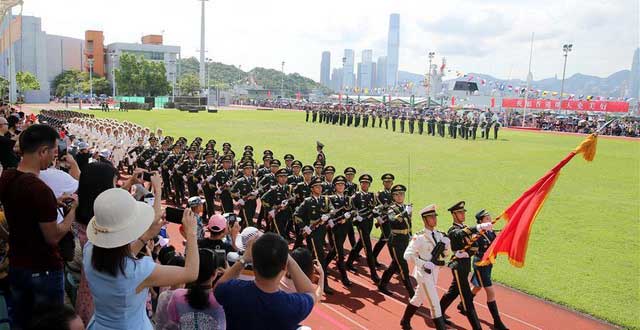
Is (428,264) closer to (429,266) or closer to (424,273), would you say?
(429,266)

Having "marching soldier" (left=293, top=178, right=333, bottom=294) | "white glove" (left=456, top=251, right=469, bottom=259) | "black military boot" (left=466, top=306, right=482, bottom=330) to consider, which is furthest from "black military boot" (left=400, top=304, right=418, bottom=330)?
"marching soldier" (left=293, top=178, right=333, bottom=294)

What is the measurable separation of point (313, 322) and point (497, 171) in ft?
47.7

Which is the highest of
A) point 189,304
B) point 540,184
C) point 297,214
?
point 540,184

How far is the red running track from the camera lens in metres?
6.57

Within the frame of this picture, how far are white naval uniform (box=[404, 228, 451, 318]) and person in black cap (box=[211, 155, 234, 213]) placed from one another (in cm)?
498

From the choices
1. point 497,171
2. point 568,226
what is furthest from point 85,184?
point 497,171

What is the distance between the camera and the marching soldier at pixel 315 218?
7.97m

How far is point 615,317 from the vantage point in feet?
22.8

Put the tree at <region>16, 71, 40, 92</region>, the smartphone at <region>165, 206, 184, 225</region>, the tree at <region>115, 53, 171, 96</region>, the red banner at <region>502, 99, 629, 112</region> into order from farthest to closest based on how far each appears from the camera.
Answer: the tree at <region>115, 53, 171, 96</region> < the tree at <region>16, 71, 40, 92</region> < the red banner at <region>502, 99, 629, 112</region> < the smartphone at <region>165, 206, 184, 225</region>

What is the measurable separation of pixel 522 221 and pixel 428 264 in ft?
3.85

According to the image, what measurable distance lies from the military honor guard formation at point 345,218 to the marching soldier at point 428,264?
0.04ft

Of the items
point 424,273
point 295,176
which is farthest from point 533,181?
point 424,273

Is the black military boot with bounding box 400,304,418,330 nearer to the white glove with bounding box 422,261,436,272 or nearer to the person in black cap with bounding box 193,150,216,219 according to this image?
the white glove with bounding box 422,261,436,272

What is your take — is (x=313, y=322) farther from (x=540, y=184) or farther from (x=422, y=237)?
(x=540, y=184)
